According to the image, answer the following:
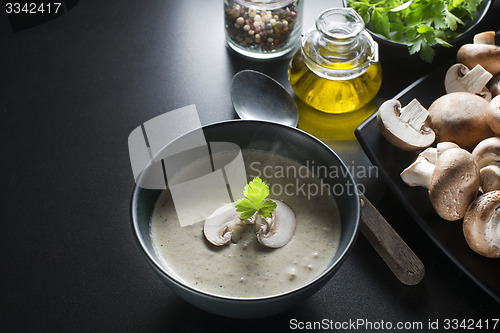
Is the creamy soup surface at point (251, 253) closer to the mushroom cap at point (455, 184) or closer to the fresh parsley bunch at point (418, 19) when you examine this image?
the mushroom cap at point (455, 184)

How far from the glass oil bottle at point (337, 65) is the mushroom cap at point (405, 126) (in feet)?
0.43

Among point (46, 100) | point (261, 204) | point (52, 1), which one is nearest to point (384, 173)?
point (261, 204)

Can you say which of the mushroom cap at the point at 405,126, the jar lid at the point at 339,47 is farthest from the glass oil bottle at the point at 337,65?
the mushroom cap at the point at 405,126

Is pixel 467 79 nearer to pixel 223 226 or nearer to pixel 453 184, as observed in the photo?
pixel 453 184

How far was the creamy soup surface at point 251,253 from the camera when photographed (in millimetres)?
870

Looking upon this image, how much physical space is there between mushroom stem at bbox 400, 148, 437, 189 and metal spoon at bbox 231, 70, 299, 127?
0.96 ft

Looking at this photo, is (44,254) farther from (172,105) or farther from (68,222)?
(172,105)

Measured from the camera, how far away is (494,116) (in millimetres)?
1056

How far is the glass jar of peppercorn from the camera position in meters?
1.29

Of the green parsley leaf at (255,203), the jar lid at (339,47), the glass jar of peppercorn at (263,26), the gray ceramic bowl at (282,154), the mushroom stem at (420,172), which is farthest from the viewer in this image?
the glass jar of peppercorn at (263,26)

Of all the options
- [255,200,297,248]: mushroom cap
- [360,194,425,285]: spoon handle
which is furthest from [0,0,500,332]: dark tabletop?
[255,200,297,248]: mushroom cap

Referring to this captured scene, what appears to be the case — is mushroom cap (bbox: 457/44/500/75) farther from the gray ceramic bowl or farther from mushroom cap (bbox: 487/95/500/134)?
the gray ceramic bowl

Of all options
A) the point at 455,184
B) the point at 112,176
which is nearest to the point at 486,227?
the point at 455,184

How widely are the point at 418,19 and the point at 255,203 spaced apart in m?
0.66
